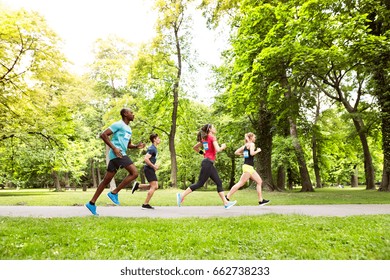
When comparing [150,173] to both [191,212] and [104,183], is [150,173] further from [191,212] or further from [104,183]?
[104,183]

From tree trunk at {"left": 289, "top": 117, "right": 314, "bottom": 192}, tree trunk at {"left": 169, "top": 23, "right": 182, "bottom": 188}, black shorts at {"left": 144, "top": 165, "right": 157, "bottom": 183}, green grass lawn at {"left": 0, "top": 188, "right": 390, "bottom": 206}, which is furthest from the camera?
tree trunk at {"left": 169, "top": 23, "right": 182, "bottom": 188}

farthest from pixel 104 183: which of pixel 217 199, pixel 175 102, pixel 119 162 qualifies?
pixel 175 102

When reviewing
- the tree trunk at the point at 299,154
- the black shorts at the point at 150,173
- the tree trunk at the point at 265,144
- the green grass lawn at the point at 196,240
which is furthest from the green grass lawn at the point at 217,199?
the tree trunk at the point at 299,154

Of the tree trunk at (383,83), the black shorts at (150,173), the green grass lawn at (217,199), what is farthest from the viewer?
the tree trunk at (383,83)

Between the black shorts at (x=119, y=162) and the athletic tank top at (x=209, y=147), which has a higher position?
the athletic tank top at (x=209, y=147)

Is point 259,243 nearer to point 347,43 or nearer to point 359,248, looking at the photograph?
point 359,248

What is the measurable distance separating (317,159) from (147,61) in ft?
59.4

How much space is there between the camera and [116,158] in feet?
21.2

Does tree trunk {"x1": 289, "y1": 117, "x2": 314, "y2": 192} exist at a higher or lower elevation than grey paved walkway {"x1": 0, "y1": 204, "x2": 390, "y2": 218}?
higher

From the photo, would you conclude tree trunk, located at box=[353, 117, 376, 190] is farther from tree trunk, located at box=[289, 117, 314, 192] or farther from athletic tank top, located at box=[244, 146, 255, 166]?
athletic tank top, located at box=[244, 146, 255, 166]

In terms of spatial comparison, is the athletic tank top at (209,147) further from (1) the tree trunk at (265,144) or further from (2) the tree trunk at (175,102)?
(2) the tree trunk at (175,102)

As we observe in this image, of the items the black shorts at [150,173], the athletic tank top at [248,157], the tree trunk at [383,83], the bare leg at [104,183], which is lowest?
the bare leg at [104,183]

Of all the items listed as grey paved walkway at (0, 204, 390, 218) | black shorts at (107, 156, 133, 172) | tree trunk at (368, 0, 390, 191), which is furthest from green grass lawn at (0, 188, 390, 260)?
tree trunk at (368, 0, 390, 191)

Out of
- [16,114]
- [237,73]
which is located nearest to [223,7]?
[237,73]
